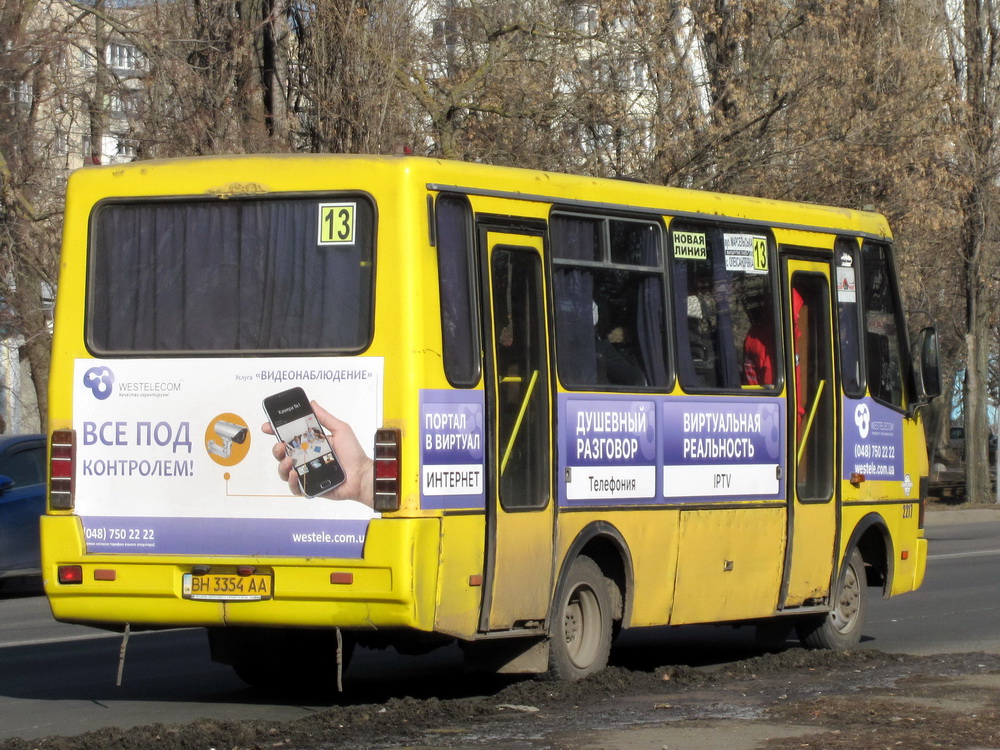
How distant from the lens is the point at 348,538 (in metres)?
8.05

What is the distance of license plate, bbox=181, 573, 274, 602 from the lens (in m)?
8.23

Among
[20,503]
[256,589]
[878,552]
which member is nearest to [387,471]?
[256,589]

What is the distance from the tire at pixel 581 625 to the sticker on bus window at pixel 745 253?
2389 mm

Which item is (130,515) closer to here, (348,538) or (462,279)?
(348,538)

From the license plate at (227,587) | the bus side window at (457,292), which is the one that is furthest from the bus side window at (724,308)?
the license plate at (227,587)

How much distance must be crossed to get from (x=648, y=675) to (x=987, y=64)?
2560 cm

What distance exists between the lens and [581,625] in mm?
9508

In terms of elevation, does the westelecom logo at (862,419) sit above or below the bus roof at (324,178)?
below

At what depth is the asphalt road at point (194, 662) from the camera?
8.84 metres

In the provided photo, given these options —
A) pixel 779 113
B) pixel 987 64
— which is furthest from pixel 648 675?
pixel 987 64

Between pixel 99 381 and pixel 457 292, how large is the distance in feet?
6.36

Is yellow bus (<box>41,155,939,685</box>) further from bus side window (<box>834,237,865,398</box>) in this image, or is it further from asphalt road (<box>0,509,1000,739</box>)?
bus side window (<box>834,237,865,398</box>)

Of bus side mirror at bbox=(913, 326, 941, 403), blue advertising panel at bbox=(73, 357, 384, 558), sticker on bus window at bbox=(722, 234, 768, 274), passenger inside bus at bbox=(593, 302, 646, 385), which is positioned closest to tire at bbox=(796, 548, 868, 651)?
bus side mirror at bbox=(913, 326, 941, 403)

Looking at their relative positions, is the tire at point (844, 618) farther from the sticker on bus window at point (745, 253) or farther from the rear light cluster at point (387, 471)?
the rear light cluster at point (387, 471)
